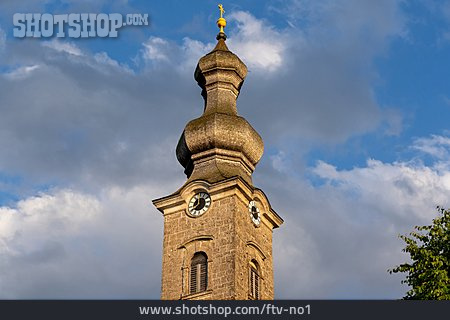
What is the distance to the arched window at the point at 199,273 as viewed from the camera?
145 ft

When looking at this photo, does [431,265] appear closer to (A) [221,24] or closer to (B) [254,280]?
(B) [254,280]

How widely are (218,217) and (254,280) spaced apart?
3.47m

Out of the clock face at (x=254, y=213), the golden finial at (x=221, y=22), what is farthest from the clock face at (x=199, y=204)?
the golden finial at (x=221, y=22)

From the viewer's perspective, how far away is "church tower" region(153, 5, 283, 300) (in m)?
44.2

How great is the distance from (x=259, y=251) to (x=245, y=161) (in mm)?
4951

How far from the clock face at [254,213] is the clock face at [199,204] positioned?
7.12 ft

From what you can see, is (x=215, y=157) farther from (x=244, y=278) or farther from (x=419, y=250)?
(x=419, y=250)

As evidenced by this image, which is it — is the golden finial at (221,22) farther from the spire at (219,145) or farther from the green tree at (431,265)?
the green tree at (431,265)

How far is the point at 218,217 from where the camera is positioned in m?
45.6

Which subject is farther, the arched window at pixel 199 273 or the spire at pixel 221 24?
the spire at pixel 221 24
